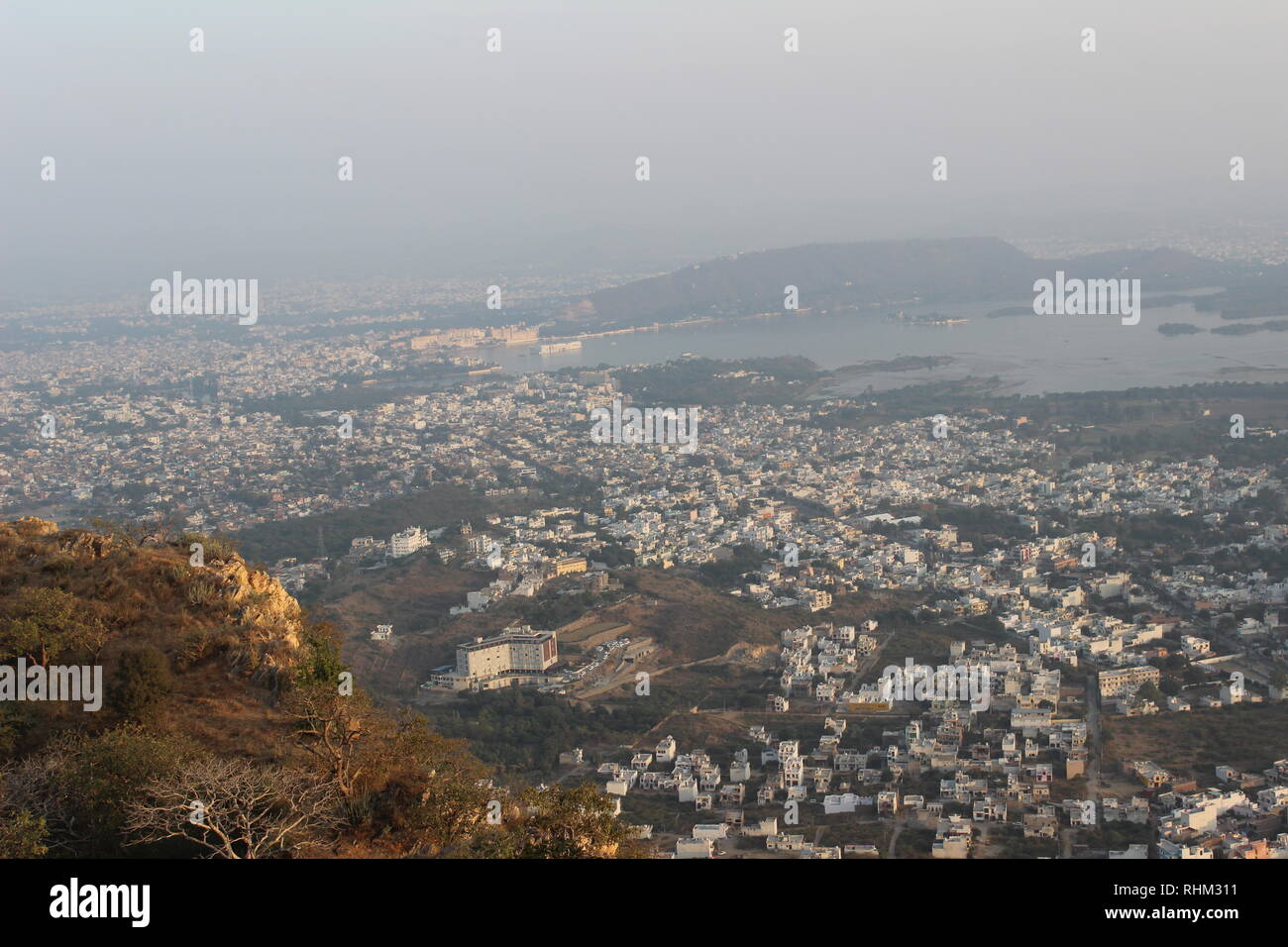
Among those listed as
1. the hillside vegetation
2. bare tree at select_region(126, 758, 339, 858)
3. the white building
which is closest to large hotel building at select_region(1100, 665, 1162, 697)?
the hillside vegetation

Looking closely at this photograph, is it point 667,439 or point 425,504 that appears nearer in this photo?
point 425,504

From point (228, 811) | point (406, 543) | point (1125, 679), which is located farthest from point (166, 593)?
→ point (406, 543)

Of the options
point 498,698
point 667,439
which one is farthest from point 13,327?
point 498,698

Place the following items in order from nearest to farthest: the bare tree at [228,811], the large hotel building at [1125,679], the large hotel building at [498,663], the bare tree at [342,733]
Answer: the bare tree at [228,811] → the bare tree at [342,733] → the large hotel building at [1125,679] → the large hotel building at [498,663]

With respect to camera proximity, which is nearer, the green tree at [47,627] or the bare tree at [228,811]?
the bare tree at [228,811]

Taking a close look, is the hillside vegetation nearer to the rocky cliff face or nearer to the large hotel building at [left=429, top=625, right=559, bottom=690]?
the rocky cliff face

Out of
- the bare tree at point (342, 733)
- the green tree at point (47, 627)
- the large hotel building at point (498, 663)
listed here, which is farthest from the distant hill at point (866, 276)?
the bare tree at point (342, 733)

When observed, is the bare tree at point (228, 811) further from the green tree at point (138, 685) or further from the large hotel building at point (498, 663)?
the large hotel building at point (498, 663)
